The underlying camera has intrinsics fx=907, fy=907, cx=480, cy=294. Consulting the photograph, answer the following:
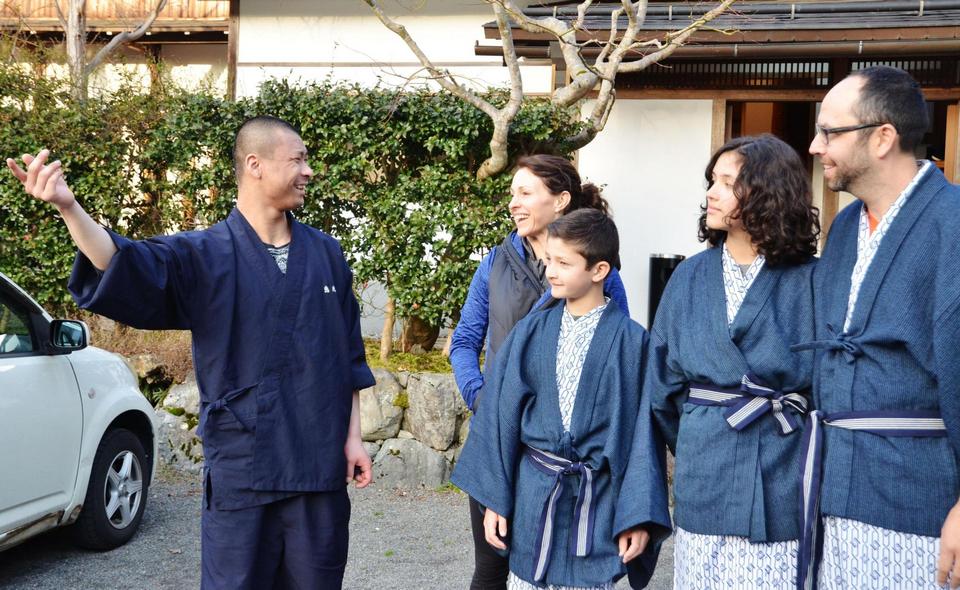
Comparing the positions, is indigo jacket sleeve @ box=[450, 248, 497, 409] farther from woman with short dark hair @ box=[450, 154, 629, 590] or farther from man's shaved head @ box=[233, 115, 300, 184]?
man's shaved head @ box=[233, 115, 300, 184]

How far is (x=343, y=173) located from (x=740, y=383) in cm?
502

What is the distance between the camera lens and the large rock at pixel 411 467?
6.62m

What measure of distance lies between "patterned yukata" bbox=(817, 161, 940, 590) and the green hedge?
14.7ft

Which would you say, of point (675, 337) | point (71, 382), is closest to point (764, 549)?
point (675, 337)

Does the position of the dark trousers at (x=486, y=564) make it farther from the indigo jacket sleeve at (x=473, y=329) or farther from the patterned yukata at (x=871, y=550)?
the patterned yukata at (x=871, y=550)

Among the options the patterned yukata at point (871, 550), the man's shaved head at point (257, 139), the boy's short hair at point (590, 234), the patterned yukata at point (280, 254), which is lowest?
the patterned yukata at point (871, 550)

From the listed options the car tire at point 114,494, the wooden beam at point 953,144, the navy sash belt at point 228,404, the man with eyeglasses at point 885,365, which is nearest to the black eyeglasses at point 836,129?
the man with eyeglasses at point 885,365

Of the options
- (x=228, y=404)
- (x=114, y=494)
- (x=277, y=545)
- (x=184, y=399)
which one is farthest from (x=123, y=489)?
(x=228, y=404)

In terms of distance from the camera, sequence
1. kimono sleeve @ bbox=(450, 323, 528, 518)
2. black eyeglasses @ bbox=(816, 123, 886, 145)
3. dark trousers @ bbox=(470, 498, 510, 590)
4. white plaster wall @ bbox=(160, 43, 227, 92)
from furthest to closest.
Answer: white plaster wall @ bbox=(160, 43, 227, 92) < dark trousers @ bbox=(470, 498, 510, 590) < kimono sleeve @ bbox=(450, 323, 528, 518) < black eyeglasses @ bbox=(816, 123, 886, 145)

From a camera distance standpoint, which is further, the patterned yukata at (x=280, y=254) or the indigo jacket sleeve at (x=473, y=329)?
the indigo jacket sleeve at (x=473, y=329)

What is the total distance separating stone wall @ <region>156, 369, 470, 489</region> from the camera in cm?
662

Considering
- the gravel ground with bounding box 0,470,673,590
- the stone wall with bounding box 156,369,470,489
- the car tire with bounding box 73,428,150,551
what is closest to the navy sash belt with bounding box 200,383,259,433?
the gravel ground with bounding box 0,470,673,590

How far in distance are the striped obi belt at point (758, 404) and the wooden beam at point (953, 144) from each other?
7.09 m

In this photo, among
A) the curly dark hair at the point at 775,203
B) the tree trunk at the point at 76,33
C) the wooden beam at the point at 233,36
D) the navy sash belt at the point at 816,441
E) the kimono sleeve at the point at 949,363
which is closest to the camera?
the kimono sleeve at the point at 949,363
